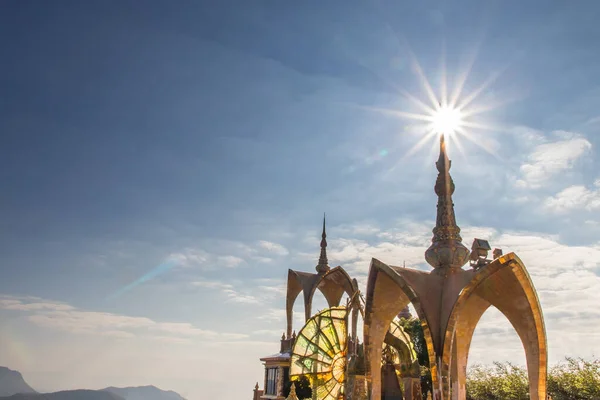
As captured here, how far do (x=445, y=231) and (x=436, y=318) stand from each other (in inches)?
116

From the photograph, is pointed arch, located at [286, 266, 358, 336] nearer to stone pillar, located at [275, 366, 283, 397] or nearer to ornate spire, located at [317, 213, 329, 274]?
ornate spire, located at [317, 213, 329, 274]

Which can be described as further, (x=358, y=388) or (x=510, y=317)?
(x=358, y=388)

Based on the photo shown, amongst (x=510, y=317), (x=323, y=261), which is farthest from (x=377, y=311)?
(x=323, y=261)

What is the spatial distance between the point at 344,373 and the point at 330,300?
40.4 ft

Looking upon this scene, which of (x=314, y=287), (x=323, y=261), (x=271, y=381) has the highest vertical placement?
(x=323, y=261)

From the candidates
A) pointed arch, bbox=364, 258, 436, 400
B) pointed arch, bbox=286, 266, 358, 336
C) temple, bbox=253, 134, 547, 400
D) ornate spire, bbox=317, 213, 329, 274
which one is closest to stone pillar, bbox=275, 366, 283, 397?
pointed arch, bbox=286, 266, 358, 336

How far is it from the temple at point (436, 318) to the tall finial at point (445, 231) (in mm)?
29

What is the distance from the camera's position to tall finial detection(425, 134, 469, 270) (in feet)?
48.9

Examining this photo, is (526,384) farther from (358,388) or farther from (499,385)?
(358,388)

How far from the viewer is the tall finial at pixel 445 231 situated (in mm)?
14891

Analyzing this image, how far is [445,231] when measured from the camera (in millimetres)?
15422

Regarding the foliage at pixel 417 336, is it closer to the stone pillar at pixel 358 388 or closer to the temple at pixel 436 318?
the temple at pixel 436 318

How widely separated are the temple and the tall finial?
0.03 meters

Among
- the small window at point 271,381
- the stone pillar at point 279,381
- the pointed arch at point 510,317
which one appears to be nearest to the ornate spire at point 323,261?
the stone pillar at point 279,381
